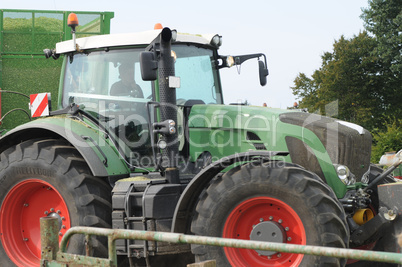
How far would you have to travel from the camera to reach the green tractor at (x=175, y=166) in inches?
184

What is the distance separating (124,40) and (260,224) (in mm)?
2578

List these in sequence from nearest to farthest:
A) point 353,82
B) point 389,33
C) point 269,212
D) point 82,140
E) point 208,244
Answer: point 208,244 < point 269,212 < point 82,140 < point 389,33 < point 353,82

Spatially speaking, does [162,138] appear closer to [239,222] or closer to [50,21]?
[239,222]

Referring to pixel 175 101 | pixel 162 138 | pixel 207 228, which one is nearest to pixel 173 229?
pixel 207 228

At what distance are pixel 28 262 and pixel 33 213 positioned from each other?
1.76 ft

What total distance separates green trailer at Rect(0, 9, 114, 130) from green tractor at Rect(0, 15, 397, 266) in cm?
113

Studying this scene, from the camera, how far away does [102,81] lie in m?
5.91

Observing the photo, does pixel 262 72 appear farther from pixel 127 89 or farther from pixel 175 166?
pixel 175 166

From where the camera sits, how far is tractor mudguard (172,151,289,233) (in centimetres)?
485

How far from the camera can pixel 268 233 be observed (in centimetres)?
462

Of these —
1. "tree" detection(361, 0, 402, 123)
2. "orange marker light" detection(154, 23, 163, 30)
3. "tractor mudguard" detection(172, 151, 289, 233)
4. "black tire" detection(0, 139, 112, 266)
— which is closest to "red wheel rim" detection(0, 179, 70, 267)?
"black tire" detection(0, 139, 112, 266)

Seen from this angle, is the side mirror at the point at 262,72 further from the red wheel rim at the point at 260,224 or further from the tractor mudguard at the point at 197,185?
the red wheel rim at the point at 260,224

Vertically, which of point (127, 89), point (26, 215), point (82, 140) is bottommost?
point (26, 215)

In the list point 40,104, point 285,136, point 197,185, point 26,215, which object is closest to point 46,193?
point 26,215
